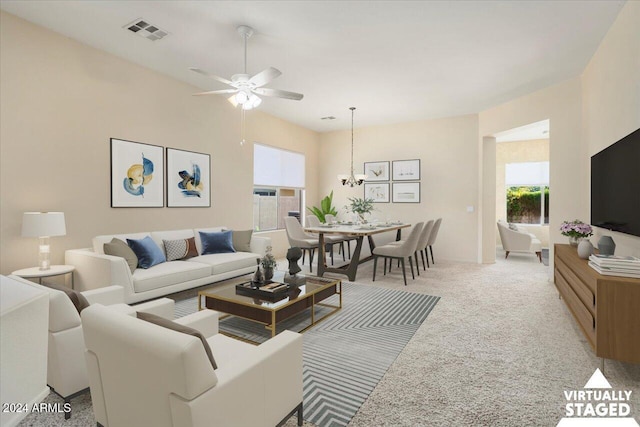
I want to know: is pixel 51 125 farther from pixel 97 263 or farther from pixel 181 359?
pixel 181 359

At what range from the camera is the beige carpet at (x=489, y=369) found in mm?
1934

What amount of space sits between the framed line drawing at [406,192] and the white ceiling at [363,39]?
2.39 m

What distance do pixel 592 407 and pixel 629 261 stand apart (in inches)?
41.4

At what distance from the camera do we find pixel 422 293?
4449mm

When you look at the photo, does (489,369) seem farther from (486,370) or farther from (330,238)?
(330,238)

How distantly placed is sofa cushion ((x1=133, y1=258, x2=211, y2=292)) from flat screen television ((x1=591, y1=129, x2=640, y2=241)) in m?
4.27

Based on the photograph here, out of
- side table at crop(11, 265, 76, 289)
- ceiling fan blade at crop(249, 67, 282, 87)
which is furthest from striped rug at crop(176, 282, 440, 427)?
ceiling fan blade at crop(249, 67, 282, 87)

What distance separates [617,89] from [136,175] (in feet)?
18.2

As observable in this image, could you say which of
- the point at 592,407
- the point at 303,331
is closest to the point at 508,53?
the point at 592,407

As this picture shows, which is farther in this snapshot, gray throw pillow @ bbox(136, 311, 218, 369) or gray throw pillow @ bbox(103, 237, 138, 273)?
gray throw pillow @ bbox(103, 237, 138, 273)

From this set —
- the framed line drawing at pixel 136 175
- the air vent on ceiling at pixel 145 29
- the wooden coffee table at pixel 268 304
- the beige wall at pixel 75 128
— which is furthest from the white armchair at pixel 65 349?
the air vent on ceiling at pixel 145 29

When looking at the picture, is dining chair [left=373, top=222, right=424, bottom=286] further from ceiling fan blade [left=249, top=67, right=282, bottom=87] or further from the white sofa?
ceiling fan blade [left=249, top=67, right=282, bottom=87]

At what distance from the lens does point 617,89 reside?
→ 10.8 ft

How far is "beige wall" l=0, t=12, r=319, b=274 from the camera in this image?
334 centimetres
